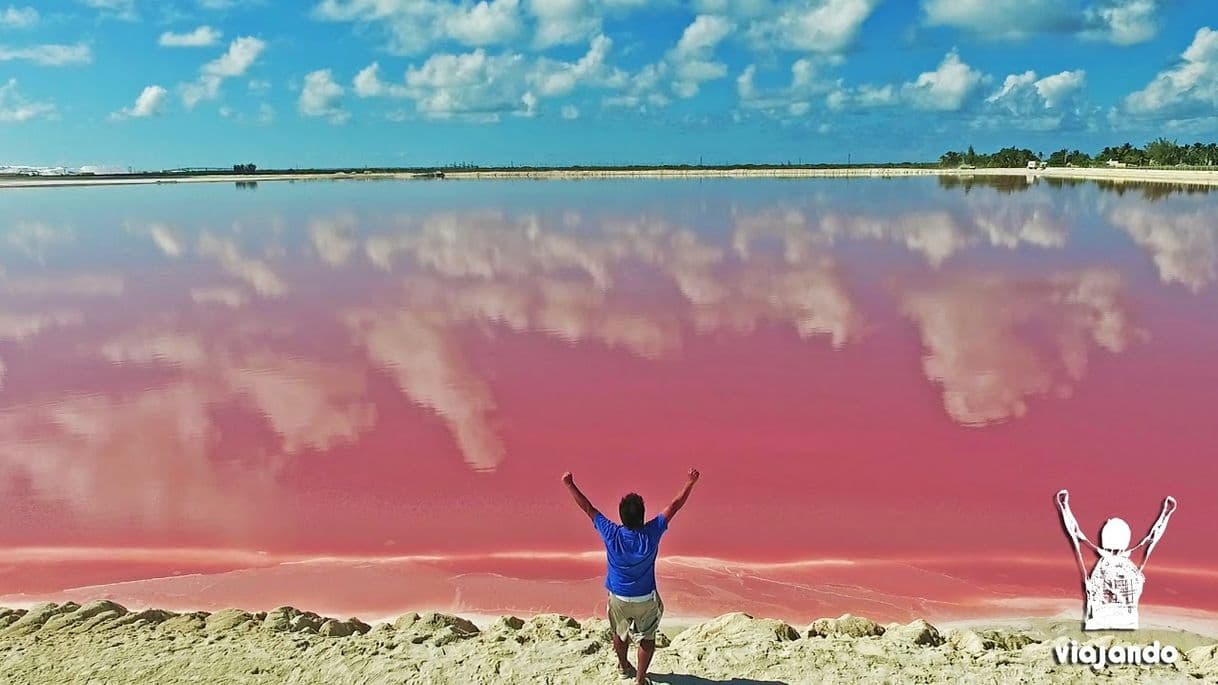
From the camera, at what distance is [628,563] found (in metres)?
4.02

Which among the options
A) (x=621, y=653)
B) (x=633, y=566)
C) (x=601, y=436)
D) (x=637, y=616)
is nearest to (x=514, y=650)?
(x=621, y=653)

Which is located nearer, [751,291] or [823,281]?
[751,291]

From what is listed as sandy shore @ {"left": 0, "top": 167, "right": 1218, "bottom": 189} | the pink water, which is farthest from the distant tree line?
the pink water

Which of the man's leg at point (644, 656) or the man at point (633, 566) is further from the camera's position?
the man's leg at point (644, 656)

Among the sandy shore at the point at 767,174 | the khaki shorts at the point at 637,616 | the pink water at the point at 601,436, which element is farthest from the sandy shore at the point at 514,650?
the sandy shore at the point at 767,174

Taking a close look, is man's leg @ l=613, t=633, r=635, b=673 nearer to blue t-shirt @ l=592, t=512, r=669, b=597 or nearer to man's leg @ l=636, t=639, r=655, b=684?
man's leg @ l=636, t=639, r=655, b=684

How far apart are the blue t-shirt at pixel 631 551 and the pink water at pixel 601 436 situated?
200cm

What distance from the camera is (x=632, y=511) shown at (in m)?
3.93

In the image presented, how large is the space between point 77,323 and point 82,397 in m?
5.82

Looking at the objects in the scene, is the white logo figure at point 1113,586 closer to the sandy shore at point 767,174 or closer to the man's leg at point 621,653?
the man's leg at point 621,653

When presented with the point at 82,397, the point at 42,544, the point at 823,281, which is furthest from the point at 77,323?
the point at 823,281

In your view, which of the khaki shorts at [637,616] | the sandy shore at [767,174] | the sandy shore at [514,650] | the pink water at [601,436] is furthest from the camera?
the sandy shore at [767,174]

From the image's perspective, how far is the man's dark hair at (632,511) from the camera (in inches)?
155

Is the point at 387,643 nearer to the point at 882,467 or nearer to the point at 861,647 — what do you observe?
the point at 861,647
